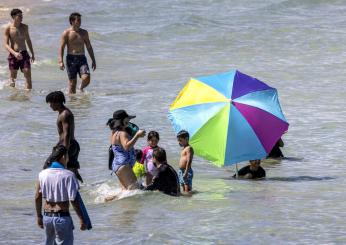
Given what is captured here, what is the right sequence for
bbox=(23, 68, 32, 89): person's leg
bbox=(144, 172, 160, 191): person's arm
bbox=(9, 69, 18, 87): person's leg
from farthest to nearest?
bbox=(9, 69, 18, 87): person's leg < bbox=(23, 68, 32, 89): person's leg < bbox=(144, 172, 160, 191): person's arm

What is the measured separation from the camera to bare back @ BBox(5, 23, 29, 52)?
57.2ft

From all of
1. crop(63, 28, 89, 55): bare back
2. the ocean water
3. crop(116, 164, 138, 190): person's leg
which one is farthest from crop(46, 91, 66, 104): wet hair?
crop(63, 28, 89, 55): bare back

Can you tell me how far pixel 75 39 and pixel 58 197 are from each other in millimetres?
9515

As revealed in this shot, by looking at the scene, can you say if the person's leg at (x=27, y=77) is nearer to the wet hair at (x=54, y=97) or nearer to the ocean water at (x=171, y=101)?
the ocean water at (x=171, y=101)

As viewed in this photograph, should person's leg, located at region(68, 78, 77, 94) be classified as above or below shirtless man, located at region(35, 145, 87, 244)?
below

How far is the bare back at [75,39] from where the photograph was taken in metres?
17.1

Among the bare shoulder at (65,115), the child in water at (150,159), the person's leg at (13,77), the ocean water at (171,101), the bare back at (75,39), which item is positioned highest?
the bare shoulder at (65,115)

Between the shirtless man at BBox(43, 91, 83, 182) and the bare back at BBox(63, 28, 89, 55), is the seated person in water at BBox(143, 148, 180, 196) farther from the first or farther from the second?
the bare back at BBox(63, 28, 89, 55)

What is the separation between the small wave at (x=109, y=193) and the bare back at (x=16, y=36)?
5.96 metres

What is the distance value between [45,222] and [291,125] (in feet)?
28.6

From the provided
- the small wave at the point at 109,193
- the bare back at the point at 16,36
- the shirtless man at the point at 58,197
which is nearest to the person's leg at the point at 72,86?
the bare back at the point at 16,36

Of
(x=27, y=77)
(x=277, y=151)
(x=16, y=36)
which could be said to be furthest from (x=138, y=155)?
(x=27, y=77)

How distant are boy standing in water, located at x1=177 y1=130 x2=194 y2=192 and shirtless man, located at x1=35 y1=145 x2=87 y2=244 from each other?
3470mm

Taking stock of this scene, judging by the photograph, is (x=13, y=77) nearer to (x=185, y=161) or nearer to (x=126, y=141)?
(x=185, y=161)
